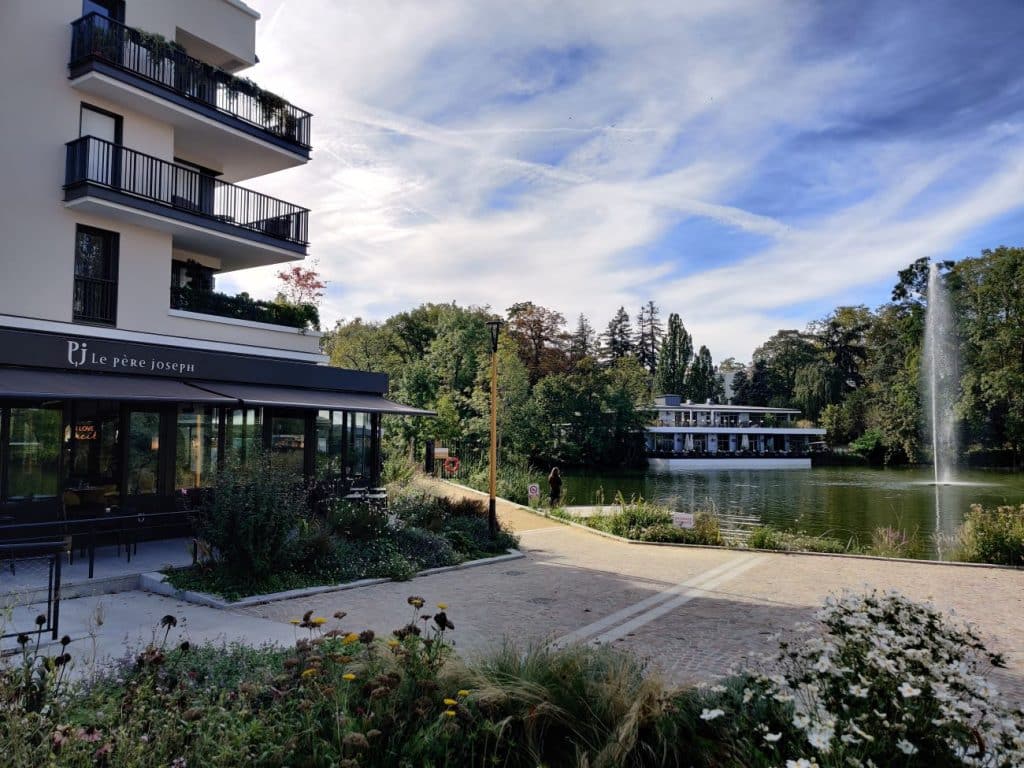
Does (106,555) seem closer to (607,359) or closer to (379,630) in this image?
(379,630)

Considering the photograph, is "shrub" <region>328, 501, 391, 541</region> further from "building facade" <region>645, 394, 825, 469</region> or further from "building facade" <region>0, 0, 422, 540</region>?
"building facade" <region>645, 394, 825, 469</region>

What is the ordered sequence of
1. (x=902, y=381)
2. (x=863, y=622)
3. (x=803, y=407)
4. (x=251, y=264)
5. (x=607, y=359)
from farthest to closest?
(x=607, y=359)
(x=803, y=407)
(x=902, y=381)
(x=251, y=264)
(x=863, y=622)

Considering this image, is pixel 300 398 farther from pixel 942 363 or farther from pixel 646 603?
pixel 942 363

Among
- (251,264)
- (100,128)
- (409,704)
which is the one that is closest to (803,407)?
(251,264)

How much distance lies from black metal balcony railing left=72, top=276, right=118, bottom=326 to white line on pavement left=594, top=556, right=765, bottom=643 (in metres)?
12.1

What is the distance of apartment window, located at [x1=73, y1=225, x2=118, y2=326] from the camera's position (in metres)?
14.2

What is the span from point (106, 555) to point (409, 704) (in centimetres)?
960

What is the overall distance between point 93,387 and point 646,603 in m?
9.67

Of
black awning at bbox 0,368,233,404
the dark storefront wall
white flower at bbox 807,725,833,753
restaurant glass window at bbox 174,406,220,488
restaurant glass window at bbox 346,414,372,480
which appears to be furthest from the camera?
restaurant glass window at bbox 346,414,372,480

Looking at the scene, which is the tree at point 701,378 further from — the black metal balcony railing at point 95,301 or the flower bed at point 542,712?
the flower bed at point 542,712

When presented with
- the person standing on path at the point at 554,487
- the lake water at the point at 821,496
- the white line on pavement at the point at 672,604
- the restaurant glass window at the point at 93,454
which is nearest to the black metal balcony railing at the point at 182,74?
the restaurant glass window at the point at 93,454

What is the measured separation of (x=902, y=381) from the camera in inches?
2445

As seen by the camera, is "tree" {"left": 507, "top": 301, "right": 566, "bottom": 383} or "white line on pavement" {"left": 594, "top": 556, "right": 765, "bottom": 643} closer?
"white line on pavement" {"left": 594, "top": 556, "right": 765, "bottom": 643}

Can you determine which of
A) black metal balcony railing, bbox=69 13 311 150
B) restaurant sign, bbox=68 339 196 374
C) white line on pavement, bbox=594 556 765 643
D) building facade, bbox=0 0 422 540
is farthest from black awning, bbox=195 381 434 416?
white line on pavement, bbox=594 556 765 643
